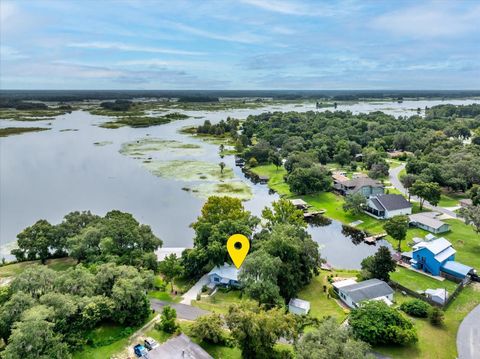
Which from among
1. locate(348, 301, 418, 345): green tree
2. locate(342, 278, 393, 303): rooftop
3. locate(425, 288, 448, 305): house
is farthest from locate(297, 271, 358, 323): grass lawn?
locate(425, 288, 448, 305): house

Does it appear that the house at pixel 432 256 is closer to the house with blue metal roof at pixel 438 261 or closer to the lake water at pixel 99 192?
the house with blue metal roof at pixel 438 261

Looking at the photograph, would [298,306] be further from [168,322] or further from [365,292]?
[168,322]

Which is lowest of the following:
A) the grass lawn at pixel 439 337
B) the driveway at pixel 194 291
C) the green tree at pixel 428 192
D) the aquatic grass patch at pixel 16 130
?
the driveway at pixel 194 291

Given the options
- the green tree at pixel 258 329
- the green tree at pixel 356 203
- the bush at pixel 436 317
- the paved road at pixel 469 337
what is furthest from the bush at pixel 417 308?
the green tree at pixel 356 203

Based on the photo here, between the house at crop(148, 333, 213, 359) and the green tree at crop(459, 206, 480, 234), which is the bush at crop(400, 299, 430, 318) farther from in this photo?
the green tree at crop(459, 206, 480, 234)

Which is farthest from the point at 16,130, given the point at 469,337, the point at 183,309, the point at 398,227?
the point at 469,337

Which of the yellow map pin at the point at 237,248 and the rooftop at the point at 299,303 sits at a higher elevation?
the yellow map pin at the point at 237,248

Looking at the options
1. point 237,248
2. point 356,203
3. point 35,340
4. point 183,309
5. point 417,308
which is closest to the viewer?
point 35,340
